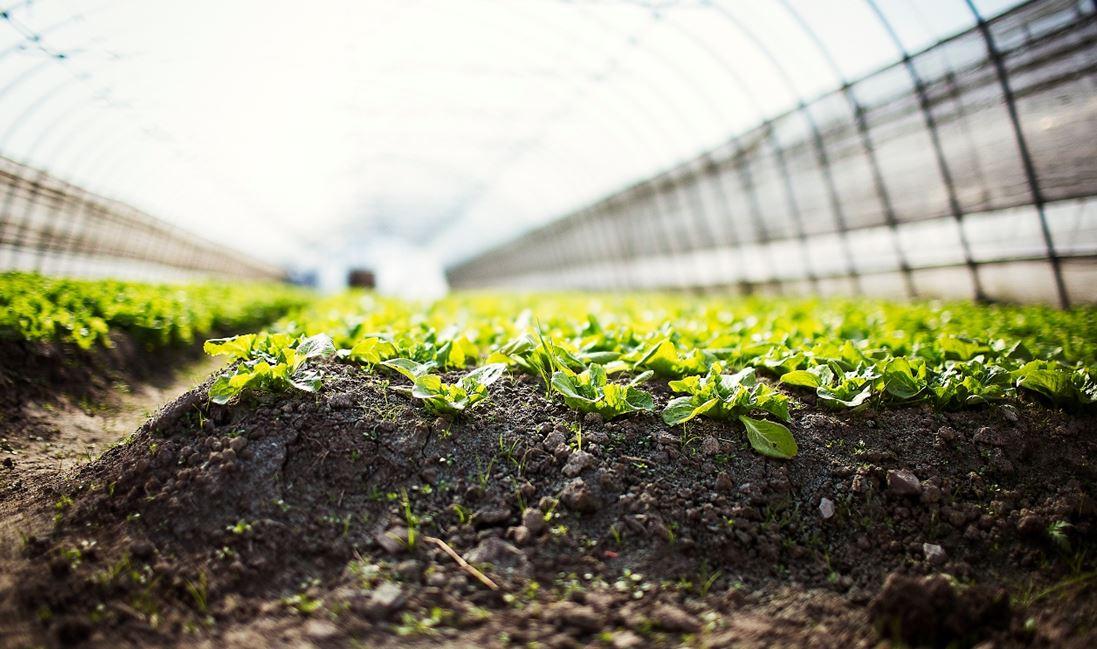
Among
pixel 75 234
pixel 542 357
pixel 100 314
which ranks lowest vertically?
pixel 542 357

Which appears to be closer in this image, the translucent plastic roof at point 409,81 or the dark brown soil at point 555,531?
the dark brown soil at point 555,531

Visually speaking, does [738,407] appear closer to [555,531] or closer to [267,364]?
[555,531]

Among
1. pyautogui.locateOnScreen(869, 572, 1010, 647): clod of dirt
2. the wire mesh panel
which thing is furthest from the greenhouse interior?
the wire mesh panel

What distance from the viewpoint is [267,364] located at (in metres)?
3.17

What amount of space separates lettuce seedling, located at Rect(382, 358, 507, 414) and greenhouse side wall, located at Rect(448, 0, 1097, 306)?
7574 mm

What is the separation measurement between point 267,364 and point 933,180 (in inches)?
366

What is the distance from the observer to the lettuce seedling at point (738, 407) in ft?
9.41

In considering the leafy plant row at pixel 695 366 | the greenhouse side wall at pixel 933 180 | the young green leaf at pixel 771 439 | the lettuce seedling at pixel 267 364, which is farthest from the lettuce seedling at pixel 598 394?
the greenhouse side wall at pixel 933 180

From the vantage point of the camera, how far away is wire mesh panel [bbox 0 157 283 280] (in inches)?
503

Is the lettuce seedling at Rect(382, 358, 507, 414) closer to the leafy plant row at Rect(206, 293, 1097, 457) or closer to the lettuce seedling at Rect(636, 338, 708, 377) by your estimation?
the leafy plant row at Rect(206, 293, 1097, 457)

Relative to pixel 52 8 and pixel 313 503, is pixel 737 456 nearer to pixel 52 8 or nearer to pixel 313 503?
pixel 313 503

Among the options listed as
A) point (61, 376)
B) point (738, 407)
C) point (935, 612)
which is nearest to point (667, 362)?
point (738, 407)

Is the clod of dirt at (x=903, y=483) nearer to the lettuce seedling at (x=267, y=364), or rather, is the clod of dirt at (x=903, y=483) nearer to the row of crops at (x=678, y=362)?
the row of crops at (x=678, y=362)

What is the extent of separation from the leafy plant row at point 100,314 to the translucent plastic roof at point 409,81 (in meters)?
4.64
